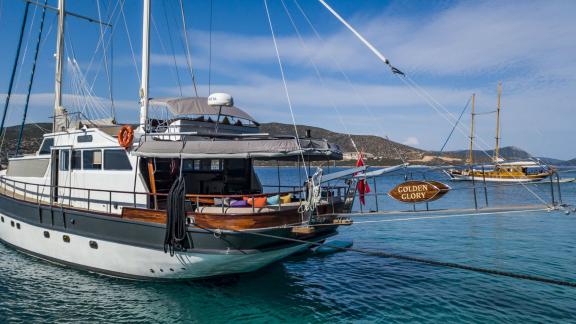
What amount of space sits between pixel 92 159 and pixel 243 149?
6.17 meters

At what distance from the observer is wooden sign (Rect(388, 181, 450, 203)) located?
357 inches

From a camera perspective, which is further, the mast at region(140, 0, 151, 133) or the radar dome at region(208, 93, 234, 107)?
the mast at region(140, 0, 151, 133)

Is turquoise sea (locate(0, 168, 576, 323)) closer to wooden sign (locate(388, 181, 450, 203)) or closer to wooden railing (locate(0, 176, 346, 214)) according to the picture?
wooden sign (locate(388, 181, 450, 203))

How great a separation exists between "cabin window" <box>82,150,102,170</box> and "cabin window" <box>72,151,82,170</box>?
214mm

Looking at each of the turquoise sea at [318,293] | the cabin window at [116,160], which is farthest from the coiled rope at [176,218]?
the cabin window at [116,160]

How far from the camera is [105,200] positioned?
1215cm

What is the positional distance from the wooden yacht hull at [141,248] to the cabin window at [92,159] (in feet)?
5.21

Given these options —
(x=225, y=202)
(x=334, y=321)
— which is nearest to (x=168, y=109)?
(x=225, y=202)

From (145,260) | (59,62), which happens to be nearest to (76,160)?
(145,260)

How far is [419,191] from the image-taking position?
9180 millimetres

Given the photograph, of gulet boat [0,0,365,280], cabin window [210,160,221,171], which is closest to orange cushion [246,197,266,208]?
gulet boat [0,0,365,280]

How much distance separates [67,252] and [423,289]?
35.8 feet

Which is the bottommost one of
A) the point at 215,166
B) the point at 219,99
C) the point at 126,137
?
the point at 215,166

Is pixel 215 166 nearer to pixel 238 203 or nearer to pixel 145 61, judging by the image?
pixel 238 203
